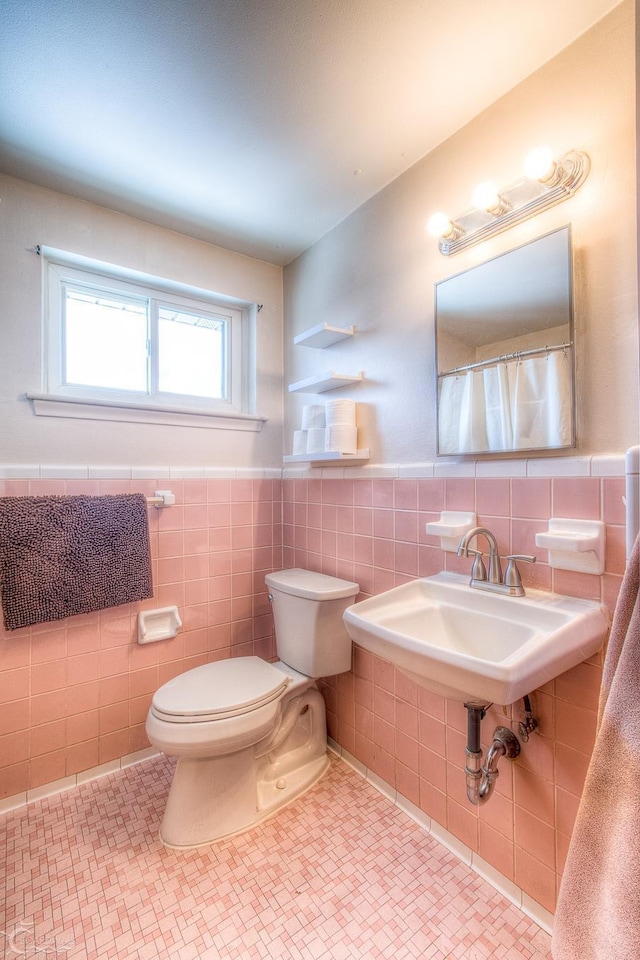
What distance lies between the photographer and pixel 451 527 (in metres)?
1.27

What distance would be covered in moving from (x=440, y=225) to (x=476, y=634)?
47.4 inches

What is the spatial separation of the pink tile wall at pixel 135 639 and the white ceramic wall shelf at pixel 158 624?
0.03 metres

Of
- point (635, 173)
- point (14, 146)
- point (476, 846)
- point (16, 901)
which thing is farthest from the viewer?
point (14, 146)

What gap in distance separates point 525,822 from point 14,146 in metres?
2.55

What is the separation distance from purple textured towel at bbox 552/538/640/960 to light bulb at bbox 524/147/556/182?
0.93 m

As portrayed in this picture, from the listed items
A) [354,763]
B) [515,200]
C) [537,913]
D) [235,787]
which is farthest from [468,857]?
[515,200]

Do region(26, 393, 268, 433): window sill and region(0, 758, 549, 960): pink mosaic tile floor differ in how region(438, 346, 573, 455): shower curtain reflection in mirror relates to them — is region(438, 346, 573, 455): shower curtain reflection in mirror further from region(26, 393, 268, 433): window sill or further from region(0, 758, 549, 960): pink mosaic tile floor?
region(0, 758, 549, 960): pink mosaic tile floor

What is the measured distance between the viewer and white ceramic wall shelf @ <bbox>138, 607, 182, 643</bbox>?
68.4 inches

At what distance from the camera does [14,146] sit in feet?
4.49

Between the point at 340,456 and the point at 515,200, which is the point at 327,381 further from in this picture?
the point at 515,200

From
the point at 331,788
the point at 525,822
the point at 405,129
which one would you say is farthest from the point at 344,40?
the point at 331,788

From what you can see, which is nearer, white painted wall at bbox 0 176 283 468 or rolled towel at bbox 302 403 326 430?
white painted wall at bbox 0 176 283 468

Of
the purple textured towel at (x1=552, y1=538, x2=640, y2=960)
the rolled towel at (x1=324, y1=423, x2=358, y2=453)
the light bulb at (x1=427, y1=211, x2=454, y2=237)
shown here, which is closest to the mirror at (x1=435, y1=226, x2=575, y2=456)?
the light bulb at (x1=427, y1=211, x2=454, y2=237)

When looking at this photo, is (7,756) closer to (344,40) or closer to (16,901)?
(16,901)
